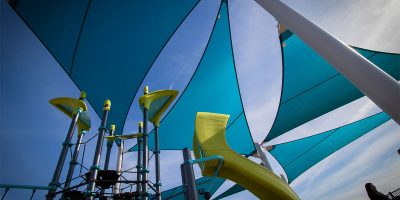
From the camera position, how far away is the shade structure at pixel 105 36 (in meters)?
3.86

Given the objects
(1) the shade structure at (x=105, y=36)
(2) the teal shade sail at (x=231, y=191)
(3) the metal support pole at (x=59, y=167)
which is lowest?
(3) the metal support pole at (x=59, y=167)

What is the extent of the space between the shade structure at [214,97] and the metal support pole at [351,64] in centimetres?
331

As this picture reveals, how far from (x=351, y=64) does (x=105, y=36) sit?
166 inches

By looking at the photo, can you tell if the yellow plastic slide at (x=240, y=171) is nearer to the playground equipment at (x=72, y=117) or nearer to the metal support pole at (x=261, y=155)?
the playground equipment at (x=72, y=117)

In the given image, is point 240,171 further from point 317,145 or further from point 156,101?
point 317,145

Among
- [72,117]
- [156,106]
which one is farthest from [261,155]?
[72,117]

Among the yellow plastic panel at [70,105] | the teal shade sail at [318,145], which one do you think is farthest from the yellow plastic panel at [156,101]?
the teal shade sail at [318,145]

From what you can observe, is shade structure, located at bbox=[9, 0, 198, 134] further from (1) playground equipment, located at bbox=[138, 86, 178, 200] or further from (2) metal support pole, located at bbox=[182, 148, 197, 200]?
(2) metal support pole, located at bbox=[182, 148, 197, 200]

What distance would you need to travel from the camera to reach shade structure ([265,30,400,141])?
5199 millimetres

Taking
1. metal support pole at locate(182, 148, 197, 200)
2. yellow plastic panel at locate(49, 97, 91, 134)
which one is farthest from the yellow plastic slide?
yellow plastic panel at locate(49, 97, 91, 134)

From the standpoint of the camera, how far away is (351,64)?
5.09ft

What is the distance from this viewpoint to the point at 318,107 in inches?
252

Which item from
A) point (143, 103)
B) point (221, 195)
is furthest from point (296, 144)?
point (143, 103)

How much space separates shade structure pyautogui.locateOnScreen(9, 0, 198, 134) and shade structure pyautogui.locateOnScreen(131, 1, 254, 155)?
1179mm
